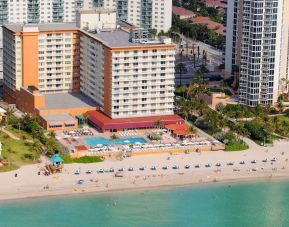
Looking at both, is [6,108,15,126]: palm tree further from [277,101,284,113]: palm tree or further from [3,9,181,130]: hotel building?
[277,101,284,113]: palm tree

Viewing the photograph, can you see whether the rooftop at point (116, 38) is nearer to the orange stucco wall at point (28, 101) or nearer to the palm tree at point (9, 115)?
the orange stucco wall at point (28, 101)

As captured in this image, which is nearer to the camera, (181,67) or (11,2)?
(181,67)

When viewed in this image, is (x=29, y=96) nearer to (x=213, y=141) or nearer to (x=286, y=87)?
(x=213, y=141)

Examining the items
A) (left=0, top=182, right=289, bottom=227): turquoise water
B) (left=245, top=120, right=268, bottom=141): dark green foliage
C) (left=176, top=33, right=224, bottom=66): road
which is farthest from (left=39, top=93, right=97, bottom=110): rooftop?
(left=176, top=33, right=224, bottom=66): road

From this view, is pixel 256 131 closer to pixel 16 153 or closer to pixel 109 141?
pixel 109 141

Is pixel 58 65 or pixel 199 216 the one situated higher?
pixel 58 65

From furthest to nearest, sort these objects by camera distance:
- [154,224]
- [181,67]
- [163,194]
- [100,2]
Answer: [100,2] → [181,67] → [163,194] → [154,224]

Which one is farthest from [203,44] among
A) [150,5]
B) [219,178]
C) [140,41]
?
[219,178]
